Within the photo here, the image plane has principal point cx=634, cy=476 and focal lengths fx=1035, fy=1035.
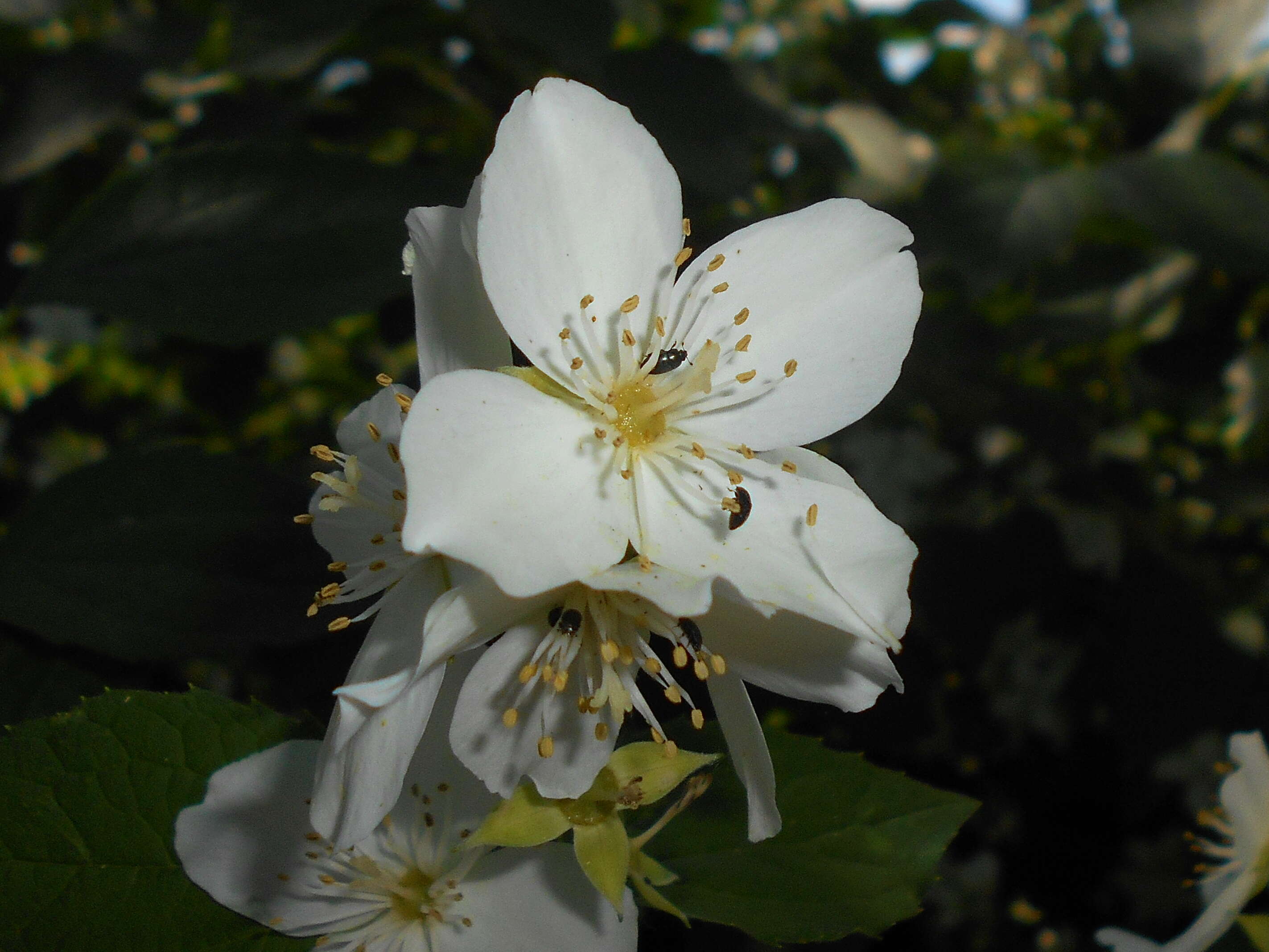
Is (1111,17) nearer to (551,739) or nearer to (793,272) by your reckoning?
(793,272)

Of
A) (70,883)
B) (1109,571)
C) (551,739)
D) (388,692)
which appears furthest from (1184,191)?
(70,883)

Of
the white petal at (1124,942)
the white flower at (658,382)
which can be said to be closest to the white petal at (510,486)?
the white flower at (658,382)

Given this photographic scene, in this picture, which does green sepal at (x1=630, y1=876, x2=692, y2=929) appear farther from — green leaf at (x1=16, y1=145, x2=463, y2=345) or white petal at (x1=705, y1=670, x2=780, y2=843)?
green leaf at (x1=16, y1=145, x2=463, y2=345)

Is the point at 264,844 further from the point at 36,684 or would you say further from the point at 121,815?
the point at 36,684

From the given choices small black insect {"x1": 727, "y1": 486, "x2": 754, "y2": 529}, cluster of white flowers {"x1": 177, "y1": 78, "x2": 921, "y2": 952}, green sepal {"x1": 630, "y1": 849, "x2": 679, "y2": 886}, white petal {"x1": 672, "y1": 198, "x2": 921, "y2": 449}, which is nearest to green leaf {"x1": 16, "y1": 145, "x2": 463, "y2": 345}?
cluster of white flowers {"x1": 177, "y1": 78, "x2": 921, "y2": 952}

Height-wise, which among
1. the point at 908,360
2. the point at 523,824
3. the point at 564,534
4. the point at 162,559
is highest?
the point at 564,534

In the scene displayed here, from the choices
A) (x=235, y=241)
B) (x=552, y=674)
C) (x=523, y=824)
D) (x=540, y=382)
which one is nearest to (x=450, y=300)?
(x=540, y=382)

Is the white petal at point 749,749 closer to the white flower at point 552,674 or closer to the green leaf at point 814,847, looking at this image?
the white flower at point 552,674
